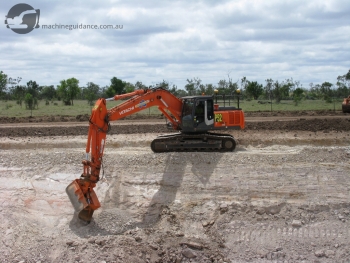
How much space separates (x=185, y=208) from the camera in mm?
11336

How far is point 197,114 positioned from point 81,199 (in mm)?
6172

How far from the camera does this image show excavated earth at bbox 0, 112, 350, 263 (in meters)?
9.62

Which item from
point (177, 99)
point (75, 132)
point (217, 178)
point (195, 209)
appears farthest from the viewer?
point (75, 132)

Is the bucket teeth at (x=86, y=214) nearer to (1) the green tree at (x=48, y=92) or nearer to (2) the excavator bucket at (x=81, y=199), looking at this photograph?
(2) the excavator bucket at (x=81, y=199)

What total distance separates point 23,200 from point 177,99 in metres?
6.34

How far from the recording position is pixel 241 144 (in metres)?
17.4

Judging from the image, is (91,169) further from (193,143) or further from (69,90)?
(69,90)

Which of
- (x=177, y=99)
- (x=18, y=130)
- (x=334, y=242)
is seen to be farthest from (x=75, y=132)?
(x=334, y=242)

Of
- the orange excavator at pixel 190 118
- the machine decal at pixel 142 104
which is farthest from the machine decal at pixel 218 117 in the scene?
the machine decal at pixel 142 104

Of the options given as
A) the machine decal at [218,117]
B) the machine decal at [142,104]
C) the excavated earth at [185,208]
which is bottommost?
the excavated earth at [185,208]

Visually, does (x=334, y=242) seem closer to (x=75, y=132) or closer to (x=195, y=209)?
(x=195, y=209)

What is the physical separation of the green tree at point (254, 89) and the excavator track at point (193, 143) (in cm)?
3742

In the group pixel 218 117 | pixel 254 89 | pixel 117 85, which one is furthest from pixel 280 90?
pixel 218 117

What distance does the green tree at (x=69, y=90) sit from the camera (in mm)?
49406
